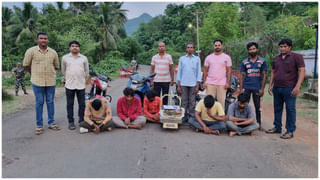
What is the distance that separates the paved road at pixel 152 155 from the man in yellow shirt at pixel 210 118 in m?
0.14

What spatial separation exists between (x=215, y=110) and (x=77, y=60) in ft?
8.56

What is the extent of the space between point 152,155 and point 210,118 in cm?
157

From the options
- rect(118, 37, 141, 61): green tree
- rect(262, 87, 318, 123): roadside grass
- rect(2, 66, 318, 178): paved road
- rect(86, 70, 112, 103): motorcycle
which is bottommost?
rect(2, 66, 318, 178): paved road

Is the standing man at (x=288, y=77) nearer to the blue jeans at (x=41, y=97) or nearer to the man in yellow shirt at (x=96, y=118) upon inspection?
the man in yellow shirt at (x=96, y=118)

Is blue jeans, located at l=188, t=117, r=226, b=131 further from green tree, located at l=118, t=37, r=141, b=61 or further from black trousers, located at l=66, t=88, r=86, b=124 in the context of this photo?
green tree, located at l=118, t=37, r=141, b=61

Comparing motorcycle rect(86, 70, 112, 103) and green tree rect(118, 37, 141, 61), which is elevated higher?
green tree rect(118, 37, 141, 61)

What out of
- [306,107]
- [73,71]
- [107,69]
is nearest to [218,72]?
[73,71]

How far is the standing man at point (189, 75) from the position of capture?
5.23 meters

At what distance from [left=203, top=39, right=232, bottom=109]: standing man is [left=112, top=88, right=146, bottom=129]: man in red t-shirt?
56.6 inches

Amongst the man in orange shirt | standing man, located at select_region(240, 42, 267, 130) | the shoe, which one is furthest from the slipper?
standing man, located at select_region(240, 42, 267, 130)

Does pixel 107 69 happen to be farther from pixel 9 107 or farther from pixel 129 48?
pixel 129 48

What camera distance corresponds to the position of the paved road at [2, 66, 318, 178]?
10.3ft

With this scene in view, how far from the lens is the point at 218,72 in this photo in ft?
16.6

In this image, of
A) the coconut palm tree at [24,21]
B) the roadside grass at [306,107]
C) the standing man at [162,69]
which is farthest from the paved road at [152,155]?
the coconut palm tree at [24,21]
